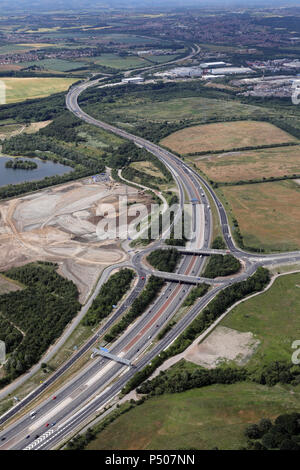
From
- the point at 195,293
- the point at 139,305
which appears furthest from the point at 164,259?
the point at 139,305

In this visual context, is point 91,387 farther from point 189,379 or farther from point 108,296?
point 108,296

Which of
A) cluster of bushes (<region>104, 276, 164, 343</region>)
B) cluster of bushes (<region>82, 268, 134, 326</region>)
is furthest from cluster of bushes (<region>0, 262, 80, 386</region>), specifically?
cluster of bushes (<region>104, 276, 164, 343</region>)

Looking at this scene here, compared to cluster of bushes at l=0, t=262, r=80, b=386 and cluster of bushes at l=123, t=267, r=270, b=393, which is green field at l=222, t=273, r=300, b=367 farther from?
cluster of bushes at l=0, t=262, r=80, b=386

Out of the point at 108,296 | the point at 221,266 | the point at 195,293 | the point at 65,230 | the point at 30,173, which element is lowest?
the point at 195,293

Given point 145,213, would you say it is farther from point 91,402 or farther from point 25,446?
point 25,446

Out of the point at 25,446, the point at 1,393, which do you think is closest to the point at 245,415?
the point at 25,446
